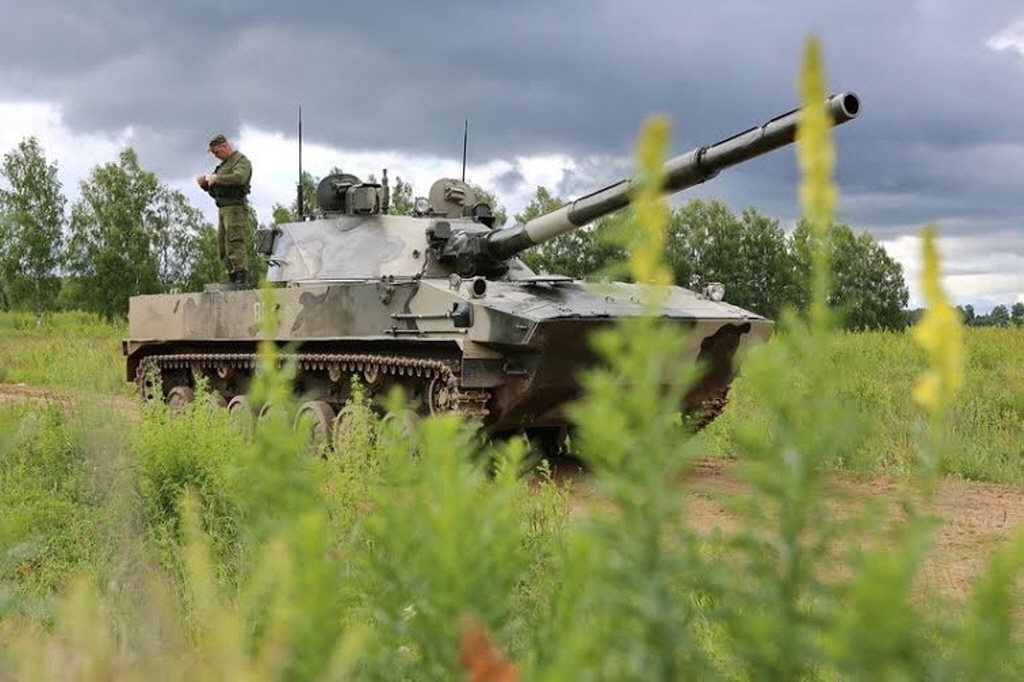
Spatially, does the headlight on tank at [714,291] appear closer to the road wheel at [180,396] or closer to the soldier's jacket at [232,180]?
the soldier's jacket at [232,180]

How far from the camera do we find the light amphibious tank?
919cm

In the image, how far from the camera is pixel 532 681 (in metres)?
1.36

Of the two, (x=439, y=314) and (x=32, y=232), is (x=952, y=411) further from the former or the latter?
(x=32, y=232)

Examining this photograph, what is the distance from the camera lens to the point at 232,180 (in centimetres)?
1248

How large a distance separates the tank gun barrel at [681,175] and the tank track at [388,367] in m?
1.42

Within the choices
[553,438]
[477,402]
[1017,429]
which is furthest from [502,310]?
[1017,429]

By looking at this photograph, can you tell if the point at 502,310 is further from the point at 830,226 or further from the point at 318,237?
the point at 830,226

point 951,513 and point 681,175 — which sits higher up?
point 681,175

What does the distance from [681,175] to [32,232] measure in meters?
39.7

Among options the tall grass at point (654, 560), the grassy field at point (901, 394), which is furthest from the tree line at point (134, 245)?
the tall grass at point (654, 560)

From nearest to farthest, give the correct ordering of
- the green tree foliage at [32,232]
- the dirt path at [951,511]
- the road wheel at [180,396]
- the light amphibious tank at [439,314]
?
the dirt path at [951,511] → the light amphibious tank at [439,314] → the road wheel at [180,396] → the green tree foliage at [32,232]

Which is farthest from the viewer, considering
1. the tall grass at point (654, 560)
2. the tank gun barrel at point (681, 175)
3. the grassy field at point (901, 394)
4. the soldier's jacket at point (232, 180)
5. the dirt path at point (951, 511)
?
the soldier's jacket at point (232, 180)

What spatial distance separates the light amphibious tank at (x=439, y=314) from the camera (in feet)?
30.1

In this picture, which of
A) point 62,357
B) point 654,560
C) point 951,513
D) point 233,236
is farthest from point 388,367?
point 62,357
